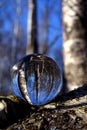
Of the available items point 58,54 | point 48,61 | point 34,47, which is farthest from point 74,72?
point 58,54

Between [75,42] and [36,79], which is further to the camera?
[75,42]

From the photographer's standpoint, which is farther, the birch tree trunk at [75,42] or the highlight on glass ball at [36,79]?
the birch tree trunk at [75,42]

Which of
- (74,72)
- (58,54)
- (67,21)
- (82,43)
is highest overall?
(67,21)

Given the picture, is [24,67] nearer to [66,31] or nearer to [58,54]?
[66,31]
